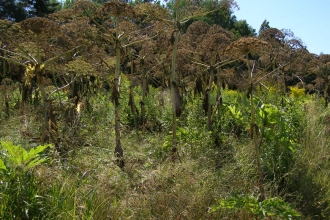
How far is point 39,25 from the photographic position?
523 cm

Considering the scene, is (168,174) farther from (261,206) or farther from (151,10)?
(151,10)

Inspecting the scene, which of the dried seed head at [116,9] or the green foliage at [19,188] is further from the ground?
the dried seed head at [116,9]

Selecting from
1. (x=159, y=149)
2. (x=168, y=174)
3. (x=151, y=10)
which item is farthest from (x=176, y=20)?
(x=168, y=174)

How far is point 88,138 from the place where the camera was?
252 inches

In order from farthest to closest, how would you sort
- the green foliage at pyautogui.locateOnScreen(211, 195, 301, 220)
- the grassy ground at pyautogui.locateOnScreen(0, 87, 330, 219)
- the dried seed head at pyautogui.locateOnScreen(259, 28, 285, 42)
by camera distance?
the dried seed head at pyautogui.locateOnScreen(259, 28, 285, 42)
the grassy ground at pyautogui.locateOnScreen(0, 87, 330, 219)
the green foliage at pyautogui.locateOnScreen(211, 195, 301, 220)

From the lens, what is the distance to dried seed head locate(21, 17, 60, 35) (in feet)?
17.0

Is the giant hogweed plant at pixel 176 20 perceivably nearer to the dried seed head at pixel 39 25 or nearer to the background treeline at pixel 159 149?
the background treeline at pixel 159 149

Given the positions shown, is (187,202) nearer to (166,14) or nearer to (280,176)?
(280,176)

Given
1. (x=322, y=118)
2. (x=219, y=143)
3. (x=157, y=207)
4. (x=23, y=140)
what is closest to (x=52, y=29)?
(x=23, y=140)

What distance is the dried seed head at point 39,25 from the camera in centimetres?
520

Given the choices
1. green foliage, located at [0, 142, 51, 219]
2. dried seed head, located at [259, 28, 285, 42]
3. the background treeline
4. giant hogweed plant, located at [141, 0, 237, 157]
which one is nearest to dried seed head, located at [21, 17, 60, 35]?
the background treeline

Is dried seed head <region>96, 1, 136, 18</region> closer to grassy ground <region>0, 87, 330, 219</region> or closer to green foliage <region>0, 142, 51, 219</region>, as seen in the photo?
grassy ground <region>0, 87, 330, 219</region>

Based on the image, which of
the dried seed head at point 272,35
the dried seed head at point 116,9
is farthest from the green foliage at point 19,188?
the dried seed head at point 272,35

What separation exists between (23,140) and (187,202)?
2.31 meters
